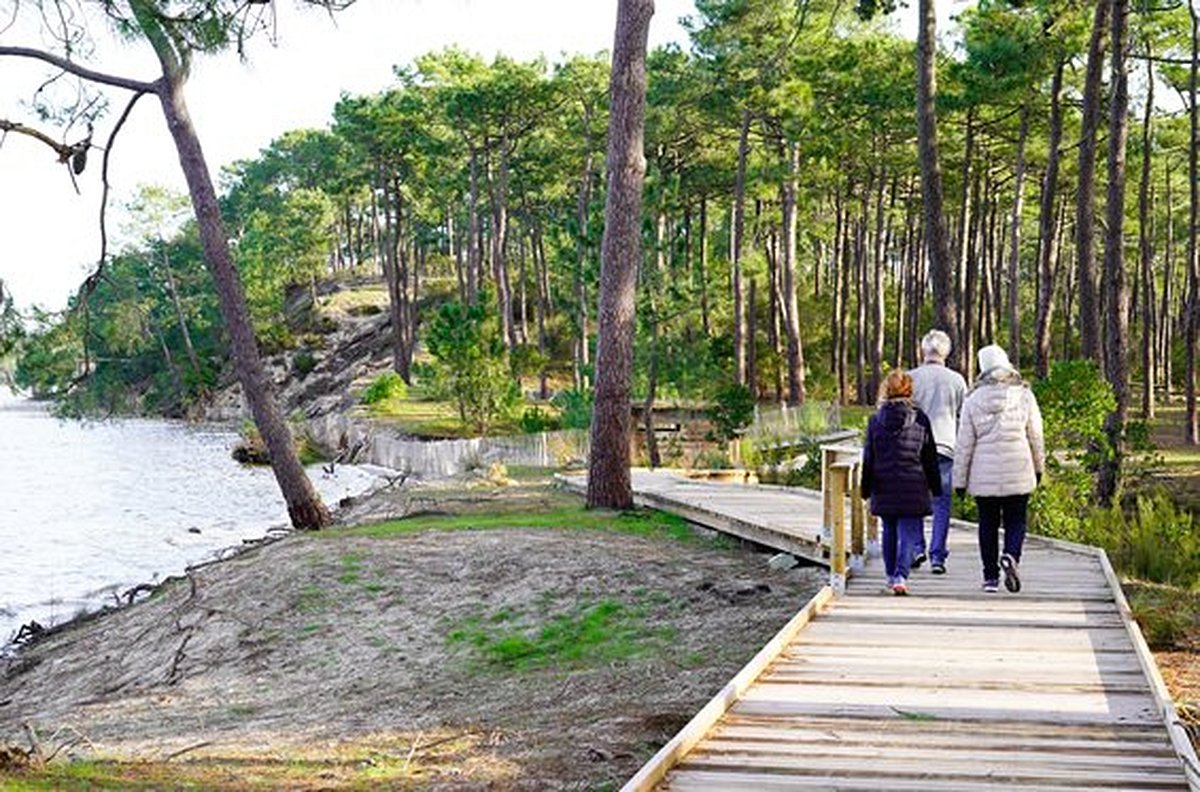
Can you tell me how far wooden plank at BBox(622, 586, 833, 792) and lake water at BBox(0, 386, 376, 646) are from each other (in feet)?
38.1

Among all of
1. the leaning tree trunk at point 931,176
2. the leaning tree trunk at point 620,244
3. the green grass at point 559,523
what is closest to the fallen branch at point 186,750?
the green grass at point 559,523

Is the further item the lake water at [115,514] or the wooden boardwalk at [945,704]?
the lake water at [115,514]

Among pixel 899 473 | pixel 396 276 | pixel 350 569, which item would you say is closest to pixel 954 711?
pixel 899 473

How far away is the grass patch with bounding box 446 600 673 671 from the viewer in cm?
917

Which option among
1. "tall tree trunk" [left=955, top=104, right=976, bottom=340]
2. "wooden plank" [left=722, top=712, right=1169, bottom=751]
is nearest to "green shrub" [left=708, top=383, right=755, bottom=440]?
"tall tree trunk" [left=955, top=104, right=976, bottom=340]

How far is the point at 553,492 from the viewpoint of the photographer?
19734 millimetres

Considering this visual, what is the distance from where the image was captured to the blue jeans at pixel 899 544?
890 cm

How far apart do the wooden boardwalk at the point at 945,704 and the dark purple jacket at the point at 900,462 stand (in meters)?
0.63

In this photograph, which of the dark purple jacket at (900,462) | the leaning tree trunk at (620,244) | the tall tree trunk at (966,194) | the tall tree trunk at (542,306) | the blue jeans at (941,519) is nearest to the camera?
the dark purple jacket at (900,462)

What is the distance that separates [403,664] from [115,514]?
21420 mm

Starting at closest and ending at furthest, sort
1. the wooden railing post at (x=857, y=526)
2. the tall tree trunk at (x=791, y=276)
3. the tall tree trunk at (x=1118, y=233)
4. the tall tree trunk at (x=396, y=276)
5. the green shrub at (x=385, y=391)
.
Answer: the wooden railing post at (x=857, y=526)
the tall tree trunk at (x=1118, y=233)
the tall tree trunk at (x=791, y=276)
the green shrub at (x=385, y=391)
the tall tree trunk at (x=396, y=276)

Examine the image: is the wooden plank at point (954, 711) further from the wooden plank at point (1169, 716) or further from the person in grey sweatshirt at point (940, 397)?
the person in grey sweatshirt at point (940, 397)

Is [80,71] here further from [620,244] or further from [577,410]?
[577,410]

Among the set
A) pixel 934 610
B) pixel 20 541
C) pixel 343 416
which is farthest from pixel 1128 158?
pixel 934 610
